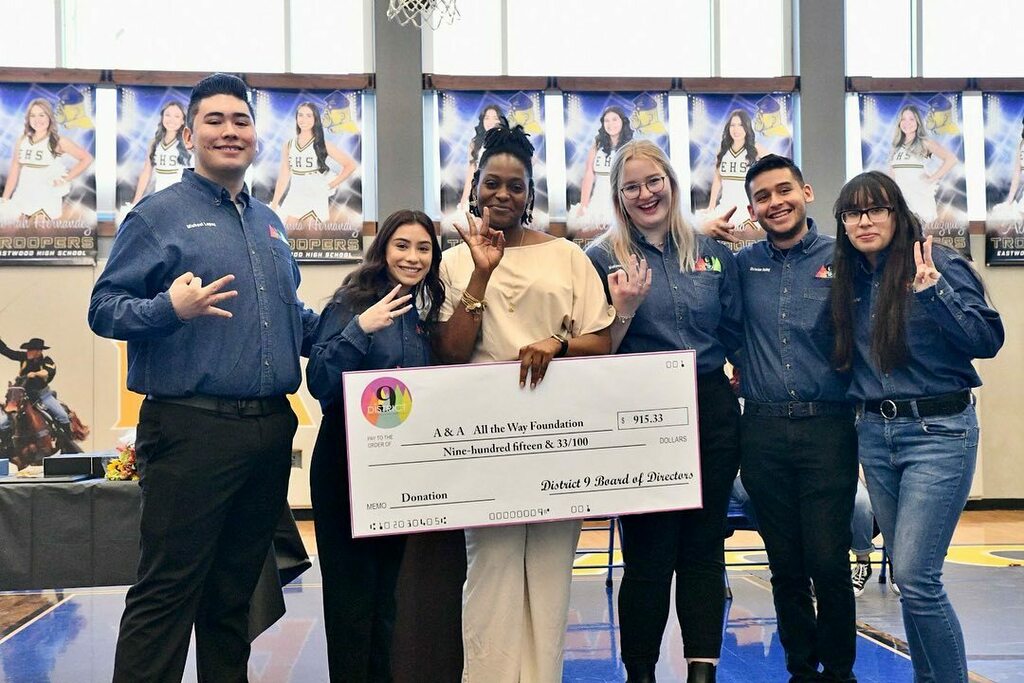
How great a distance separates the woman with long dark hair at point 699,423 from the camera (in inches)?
119

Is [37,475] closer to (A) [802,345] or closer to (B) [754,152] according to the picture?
(A) [802,345]

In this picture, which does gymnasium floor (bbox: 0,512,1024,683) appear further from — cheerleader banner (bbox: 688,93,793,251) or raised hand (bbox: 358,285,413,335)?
cheerleader banner (bbox: 688,93,793,251)

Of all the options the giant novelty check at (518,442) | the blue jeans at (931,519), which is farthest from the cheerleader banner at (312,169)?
the blue jeans at (931,519)

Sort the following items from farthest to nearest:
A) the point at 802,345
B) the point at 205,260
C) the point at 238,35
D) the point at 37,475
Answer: the point at 238,35, the point at 37,475, the point at 802,345, the point at 205,260

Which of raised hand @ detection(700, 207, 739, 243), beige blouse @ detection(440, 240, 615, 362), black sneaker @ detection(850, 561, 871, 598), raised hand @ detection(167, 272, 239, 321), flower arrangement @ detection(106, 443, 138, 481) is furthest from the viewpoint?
black sneaker @ detection(850, 561, 871, 598)

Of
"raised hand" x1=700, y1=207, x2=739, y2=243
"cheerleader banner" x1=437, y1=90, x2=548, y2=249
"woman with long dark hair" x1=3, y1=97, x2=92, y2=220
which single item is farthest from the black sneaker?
"woman with long dark hair" x1=3, y1=97, x2=92, y2=220

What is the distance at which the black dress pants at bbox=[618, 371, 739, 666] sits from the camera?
9.89 feet

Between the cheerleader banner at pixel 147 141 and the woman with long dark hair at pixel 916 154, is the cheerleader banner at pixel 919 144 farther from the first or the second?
the cheerleader banner at pixel 147 141

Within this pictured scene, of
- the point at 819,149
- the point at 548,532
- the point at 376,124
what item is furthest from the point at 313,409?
the point at 548,532

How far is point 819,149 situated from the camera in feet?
29.8

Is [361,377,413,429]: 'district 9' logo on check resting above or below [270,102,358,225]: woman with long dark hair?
below

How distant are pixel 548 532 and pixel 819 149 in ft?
23.7

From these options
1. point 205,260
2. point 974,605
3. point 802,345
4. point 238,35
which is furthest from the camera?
point 238,35

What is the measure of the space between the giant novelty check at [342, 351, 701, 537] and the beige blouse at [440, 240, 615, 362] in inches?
4.4
